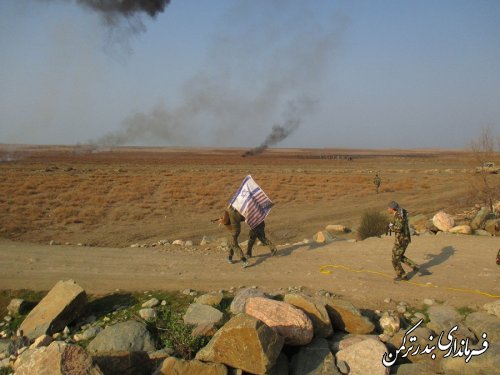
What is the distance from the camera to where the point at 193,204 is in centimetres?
3134

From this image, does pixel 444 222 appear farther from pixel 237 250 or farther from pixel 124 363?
pixel 124 363

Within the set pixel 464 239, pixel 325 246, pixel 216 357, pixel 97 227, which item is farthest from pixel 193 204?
pixel 216 357

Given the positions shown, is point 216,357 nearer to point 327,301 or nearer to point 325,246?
point 327,301

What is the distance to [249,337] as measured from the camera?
6.91 metres

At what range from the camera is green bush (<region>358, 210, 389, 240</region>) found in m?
18.7

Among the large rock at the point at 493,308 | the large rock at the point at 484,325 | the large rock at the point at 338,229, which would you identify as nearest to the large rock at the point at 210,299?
the large rock at the point at 484,325

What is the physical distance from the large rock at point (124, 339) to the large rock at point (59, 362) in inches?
81.0

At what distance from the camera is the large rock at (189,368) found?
6934mm

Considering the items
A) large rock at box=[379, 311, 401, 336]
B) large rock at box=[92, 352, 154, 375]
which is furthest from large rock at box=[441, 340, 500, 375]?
large rock at box=[92, 352, 154, 375]

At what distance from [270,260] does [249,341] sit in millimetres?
6314

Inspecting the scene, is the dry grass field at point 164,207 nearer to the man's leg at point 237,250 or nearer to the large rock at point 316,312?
the man's leg at point 237,250

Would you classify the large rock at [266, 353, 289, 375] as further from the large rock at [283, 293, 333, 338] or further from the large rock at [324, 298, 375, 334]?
the large rock at [324, 298, 375, 334]

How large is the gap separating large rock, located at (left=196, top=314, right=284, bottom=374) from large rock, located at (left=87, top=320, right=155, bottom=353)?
5.82ft

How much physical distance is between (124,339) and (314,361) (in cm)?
367
